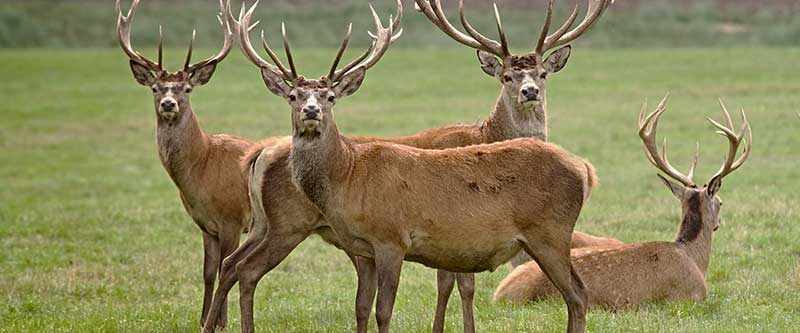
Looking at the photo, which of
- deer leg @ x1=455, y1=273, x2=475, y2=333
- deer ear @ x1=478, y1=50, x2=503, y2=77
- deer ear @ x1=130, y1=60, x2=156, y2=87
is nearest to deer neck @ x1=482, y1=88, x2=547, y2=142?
deer ear @ x1=478, y1=50, x2=503, y2=77

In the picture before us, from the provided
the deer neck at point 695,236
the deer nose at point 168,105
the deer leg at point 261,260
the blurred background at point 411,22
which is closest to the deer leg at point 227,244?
the deer leg at point 261,260

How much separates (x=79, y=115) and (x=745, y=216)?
20.7 m

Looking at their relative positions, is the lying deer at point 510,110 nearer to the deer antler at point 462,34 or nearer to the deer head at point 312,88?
the deer antler at point 462,34

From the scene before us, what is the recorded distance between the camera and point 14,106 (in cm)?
3234

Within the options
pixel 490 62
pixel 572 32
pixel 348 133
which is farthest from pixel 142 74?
pixel 348 133

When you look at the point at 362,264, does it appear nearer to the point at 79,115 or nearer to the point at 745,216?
the point at 745,216

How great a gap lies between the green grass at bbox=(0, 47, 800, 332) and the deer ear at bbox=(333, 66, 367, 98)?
197cm

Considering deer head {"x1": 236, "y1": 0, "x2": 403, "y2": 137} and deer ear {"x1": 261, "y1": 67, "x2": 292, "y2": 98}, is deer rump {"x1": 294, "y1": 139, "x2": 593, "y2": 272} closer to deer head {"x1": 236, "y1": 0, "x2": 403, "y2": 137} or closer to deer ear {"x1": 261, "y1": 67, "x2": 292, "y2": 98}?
deer head {"x1": 236, "y1": 0, "x2": 403, "y2": 137}

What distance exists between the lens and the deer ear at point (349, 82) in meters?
8.73

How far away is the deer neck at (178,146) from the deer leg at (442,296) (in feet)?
7.85

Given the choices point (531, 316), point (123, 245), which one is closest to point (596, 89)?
point (123, 245)

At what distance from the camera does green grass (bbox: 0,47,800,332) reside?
405 inches

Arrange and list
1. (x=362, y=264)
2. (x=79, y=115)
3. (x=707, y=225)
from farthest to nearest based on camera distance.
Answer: (x=79, y=115) → (x=707, y=225) → (x=362, y=264)

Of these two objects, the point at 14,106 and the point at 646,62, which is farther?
the point at 646,62
